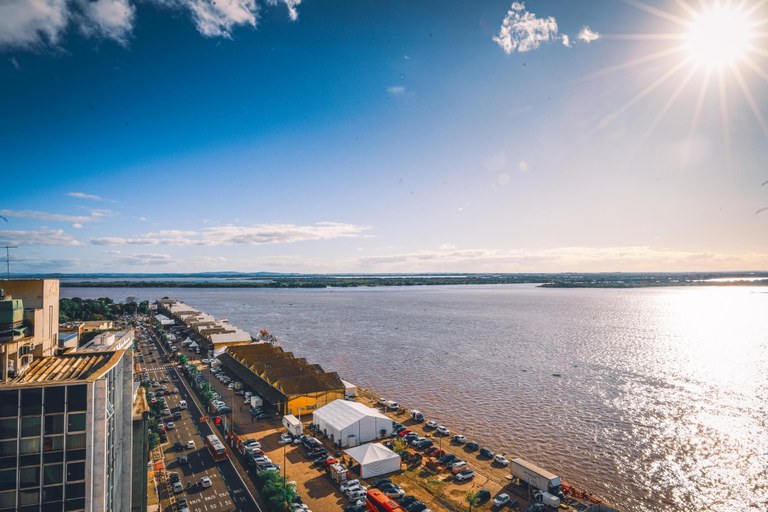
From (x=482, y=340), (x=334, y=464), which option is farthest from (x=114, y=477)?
(x=482, y=340)

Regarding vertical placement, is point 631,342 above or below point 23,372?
below

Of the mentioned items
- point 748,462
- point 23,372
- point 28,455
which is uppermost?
point 23,372

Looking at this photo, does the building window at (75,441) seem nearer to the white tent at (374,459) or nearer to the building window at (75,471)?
the building window at (75,471)

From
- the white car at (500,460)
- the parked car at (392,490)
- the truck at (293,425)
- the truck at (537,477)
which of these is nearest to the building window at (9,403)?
the parked car at (392,490)

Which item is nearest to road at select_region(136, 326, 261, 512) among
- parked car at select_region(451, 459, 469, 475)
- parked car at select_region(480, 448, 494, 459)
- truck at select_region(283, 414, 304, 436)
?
truck at select_region(283, 414, 304, 436)

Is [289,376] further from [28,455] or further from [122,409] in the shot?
[28,455]

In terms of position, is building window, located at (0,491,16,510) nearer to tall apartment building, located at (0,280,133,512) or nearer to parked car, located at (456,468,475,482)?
tall apartment building, located at (0,280,133,512)
